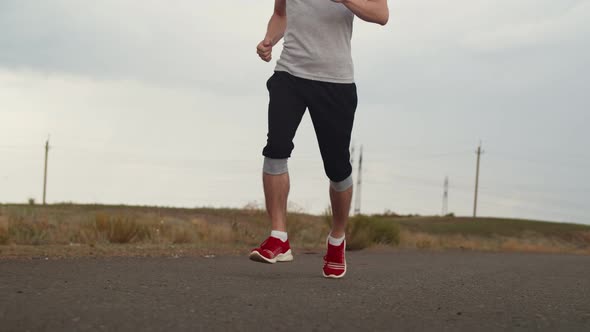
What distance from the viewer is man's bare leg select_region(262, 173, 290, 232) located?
582 centimetres

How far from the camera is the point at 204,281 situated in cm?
515

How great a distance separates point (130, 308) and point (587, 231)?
1621 inches

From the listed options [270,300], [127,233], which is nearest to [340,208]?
[270,300]

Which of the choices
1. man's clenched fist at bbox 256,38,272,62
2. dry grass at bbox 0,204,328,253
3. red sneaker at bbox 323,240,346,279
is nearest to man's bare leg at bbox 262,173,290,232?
red sneaker at bbox 323,240,346,279

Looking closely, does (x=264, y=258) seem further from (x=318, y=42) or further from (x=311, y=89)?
(x=318, y=42)

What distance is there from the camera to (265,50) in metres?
6.01

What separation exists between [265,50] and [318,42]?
0.54 m

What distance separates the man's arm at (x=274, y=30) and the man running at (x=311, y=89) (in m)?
0.26

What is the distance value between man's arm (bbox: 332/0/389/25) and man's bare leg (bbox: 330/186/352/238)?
1.28 meters

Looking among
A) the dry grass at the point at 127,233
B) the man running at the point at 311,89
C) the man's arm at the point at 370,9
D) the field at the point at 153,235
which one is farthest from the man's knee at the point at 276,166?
the dry grass at the point at 127,233

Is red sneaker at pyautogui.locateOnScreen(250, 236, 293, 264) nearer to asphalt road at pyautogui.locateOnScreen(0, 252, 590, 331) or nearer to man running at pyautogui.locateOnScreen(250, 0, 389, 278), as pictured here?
man running at pyautogui.locateOnScreen(250, 0, 389, 278)

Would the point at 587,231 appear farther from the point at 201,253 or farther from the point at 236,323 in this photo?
the point at 236,323

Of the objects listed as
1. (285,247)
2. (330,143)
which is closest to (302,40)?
(330,143)

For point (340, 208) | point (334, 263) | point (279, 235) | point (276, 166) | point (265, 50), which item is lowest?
point (334, 263)
